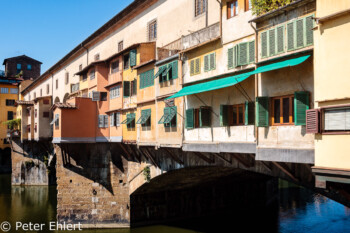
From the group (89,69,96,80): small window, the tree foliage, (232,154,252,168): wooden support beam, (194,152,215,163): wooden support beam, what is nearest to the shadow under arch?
(194,152,215,163): wooden support beam

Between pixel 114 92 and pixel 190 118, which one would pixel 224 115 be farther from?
pixel 114 92

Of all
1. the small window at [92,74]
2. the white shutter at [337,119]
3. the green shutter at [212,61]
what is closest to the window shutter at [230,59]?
the green shutter at [212,61]

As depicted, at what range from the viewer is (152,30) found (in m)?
26.1

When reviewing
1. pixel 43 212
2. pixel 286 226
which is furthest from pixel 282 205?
pixel 43 212

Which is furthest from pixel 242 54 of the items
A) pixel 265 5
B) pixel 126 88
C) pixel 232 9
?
pixel 126 88

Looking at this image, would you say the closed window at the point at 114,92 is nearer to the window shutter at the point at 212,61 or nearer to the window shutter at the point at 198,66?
the window shutter at the point at 198,66

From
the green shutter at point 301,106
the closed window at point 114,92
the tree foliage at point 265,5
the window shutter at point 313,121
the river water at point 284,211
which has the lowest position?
the river water at point 284,211

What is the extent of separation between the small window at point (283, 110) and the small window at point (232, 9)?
4.32 m

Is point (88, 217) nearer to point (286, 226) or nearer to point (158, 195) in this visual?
point (158, 195)

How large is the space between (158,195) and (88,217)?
571 centimetres

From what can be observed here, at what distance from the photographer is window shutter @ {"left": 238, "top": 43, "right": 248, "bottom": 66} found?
1408 cm

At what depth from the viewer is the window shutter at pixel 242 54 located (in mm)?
14078

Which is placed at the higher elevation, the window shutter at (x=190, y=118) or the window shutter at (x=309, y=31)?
the window shutter at (x=309, y=31)

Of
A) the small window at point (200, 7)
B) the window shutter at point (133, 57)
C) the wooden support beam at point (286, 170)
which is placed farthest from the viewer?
the window shutter at point (133, 57)
